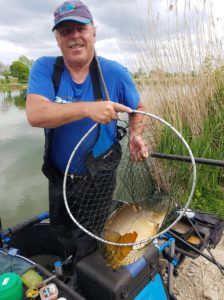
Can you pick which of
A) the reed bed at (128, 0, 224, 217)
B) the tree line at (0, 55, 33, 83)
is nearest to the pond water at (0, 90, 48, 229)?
the reed bed at (128, 0, 224, 217)

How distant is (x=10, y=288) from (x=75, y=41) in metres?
1.15

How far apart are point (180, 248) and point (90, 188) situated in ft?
2.44

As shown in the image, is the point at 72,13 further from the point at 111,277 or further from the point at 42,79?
the point at 111,277

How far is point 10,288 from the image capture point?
41.4 inches

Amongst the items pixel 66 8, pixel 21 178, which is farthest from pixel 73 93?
pixel 21 178

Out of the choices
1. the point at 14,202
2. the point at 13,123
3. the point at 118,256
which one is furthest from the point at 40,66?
the point at 13,123

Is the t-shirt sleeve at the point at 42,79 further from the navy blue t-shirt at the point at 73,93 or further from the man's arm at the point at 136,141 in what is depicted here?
the man's arm at the point at 136,141

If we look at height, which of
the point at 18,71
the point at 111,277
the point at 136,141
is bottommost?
the point at 111,277

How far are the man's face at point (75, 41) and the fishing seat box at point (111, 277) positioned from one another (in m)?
0.99

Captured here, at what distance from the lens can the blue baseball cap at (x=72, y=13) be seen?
131 cm

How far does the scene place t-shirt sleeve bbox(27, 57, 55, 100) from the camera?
1313 mm

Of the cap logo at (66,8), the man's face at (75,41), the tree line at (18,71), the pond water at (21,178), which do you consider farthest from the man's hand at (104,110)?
the tree line at (18,71)

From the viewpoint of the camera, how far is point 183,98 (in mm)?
2793

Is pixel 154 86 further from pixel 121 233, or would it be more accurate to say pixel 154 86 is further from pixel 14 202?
pixel 14 202
